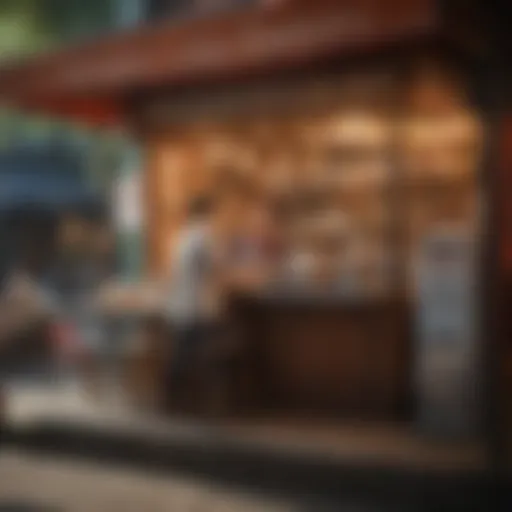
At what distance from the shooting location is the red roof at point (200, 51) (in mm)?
1474

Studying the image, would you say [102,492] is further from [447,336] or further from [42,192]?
[447,336]

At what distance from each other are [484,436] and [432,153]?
453 mm

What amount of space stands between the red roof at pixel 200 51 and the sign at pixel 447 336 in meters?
0.35

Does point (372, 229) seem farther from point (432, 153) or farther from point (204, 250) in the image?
point (204, 250)

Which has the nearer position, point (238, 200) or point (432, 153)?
point (432, 153)

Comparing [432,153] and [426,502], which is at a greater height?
[432,153]

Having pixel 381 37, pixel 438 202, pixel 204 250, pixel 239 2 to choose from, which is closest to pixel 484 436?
pixel 438 202

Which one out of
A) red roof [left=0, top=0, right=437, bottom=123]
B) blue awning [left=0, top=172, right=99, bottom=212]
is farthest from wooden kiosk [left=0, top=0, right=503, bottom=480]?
blue awning [left=0, top=172, right=99, bottom=212]

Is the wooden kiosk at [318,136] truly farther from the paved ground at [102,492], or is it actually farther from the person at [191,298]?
the paved ground at [102,492]

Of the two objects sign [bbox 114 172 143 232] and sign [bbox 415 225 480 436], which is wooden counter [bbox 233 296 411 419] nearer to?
sign [bbox 415 225 480 436]

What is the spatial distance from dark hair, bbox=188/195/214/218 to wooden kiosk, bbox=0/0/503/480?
0.10 ft

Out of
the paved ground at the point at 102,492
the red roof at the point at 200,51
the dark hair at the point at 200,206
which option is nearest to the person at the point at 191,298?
the dark hair at the point at 200,206

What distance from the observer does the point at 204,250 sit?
1485 mm

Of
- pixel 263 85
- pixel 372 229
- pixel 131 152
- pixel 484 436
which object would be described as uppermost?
pixel 263 85
